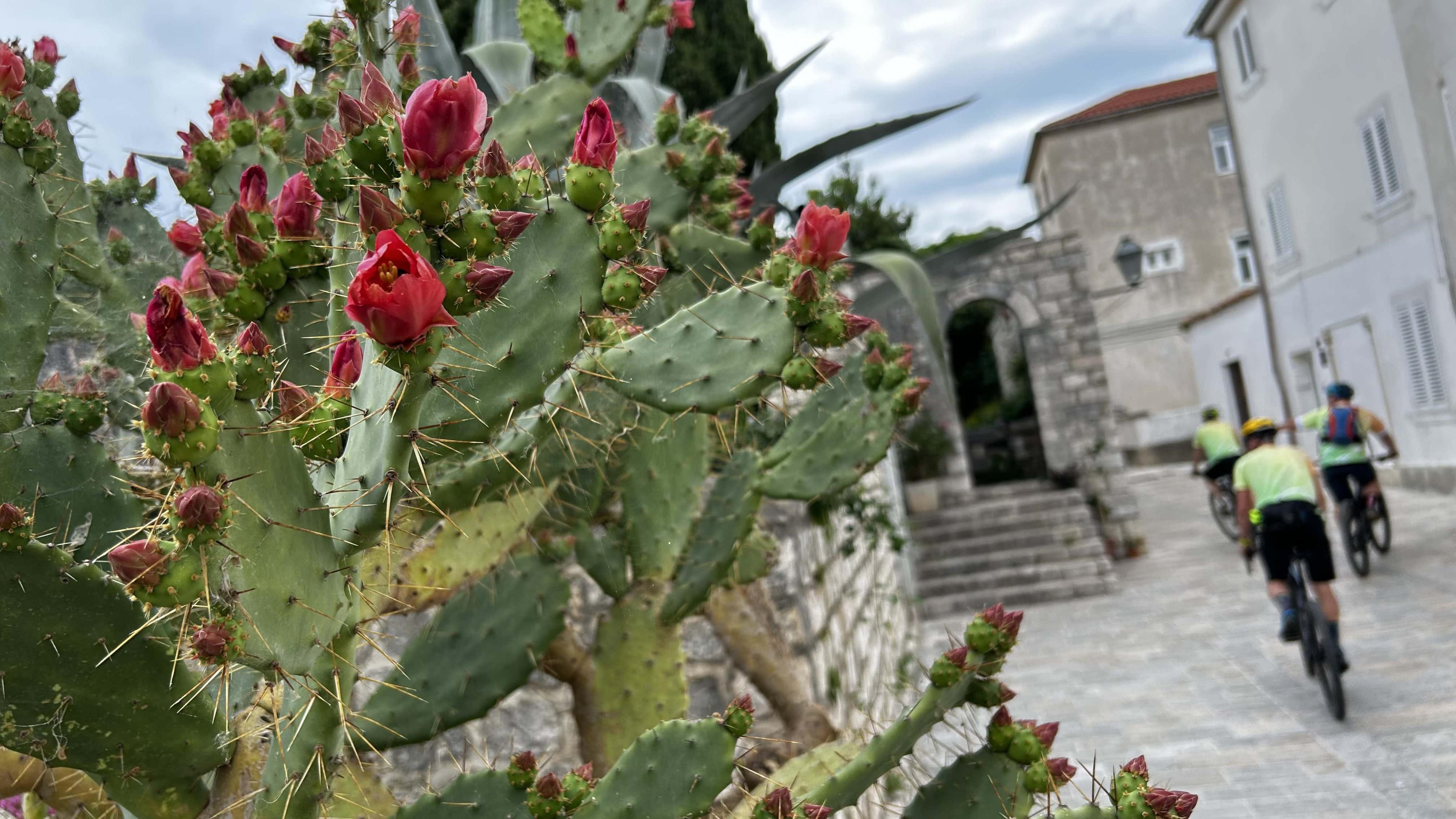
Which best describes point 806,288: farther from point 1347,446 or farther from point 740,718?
point 1347,446

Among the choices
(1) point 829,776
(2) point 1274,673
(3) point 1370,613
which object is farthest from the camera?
(3) point 1370,613

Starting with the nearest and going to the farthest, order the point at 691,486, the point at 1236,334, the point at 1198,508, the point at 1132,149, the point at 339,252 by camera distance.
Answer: the point at 339,252
the point at 691,486
the point at 1198,508
the point at 1236,334
the point at 1132,149

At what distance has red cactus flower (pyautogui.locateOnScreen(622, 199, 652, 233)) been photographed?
0.99 m

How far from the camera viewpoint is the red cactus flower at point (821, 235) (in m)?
1.17

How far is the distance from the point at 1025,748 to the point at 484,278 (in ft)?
3.64

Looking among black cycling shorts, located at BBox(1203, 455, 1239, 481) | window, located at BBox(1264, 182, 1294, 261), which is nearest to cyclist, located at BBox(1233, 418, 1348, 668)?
black cycling shorts, located at BBox(1203, 455, 1239, 481)

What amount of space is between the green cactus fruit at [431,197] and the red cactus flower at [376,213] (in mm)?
13

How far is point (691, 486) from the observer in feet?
7.16

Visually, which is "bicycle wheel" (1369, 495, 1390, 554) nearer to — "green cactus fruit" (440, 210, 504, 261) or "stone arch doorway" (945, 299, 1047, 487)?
"stone arch doorway" (945, 299, 1047, 487)

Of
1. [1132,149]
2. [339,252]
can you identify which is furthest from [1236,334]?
[339,252]

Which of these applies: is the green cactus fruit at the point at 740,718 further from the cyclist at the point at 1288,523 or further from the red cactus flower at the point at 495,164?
the cyclist at the point at 1288,523

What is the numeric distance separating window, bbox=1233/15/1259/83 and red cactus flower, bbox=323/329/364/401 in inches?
600

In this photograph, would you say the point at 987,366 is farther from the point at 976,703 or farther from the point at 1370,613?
the point at 976,703

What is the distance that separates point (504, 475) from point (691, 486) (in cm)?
79
